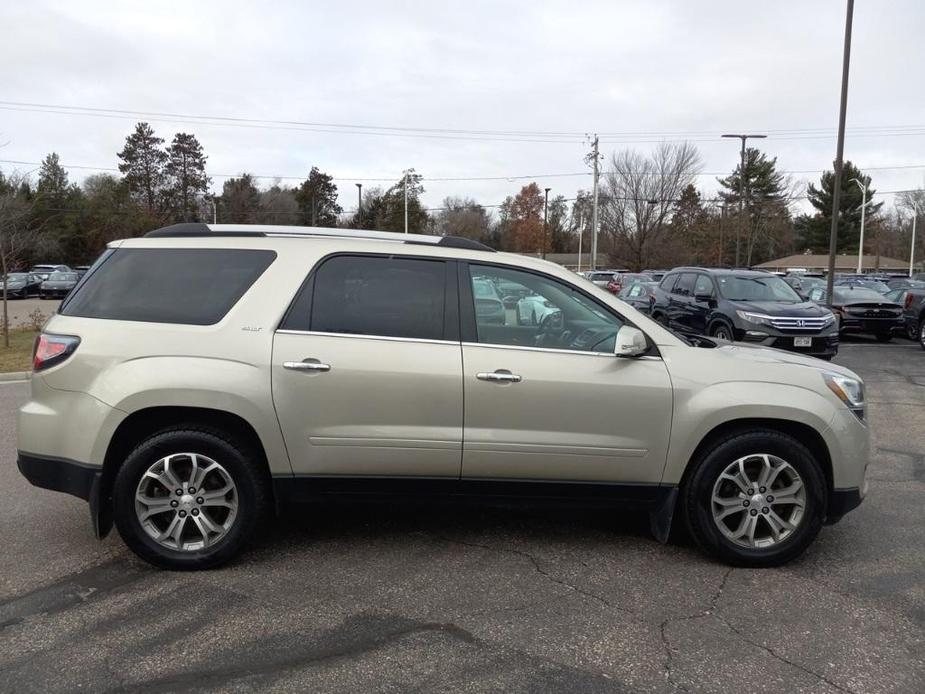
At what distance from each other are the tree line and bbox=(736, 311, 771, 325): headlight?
105 feet

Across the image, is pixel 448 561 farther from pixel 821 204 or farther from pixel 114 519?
pixel 821 204

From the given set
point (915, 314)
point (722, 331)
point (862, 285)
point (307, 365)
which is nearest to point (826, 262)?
point (862, 285)

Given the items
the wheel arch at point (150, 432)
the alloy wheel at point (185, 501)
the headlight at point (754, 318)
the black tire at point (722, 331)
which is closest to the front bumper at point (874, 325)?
the black tire at point (722, 331)

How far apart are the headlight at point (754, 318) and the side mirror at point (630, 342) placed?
9.02 metres

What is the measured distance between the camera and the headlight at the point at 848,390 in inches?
155

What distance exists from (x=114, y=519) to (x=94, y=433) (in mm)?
482

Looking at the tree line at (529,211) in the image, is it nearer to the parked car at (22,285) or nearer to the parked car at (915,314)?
the parked car at (22,285)

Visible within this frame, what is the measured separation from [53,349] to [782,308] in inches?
450

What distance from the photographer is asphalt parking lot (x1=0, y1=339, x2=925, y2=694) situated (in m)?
2.84

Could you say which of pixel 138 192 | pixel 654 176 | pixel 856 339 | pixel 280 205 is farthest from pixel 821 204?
pixel 138 192

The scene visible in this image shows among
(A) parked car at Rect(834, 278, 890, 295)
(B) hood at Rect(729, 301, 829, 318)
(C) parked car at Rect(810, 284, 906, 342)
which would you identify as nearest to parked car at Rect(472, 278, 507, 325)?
(B) hood at Rect(729, 301, 829, 318)

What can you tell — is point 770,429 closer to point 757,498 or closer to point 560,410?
point 757,498

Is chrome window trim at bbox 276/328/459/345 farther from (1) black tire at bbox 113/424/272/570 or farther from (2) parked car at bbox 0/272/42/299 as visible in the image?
(2) parked car at bbox 0/272/42/299

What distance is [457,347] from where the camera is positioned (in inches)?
148
